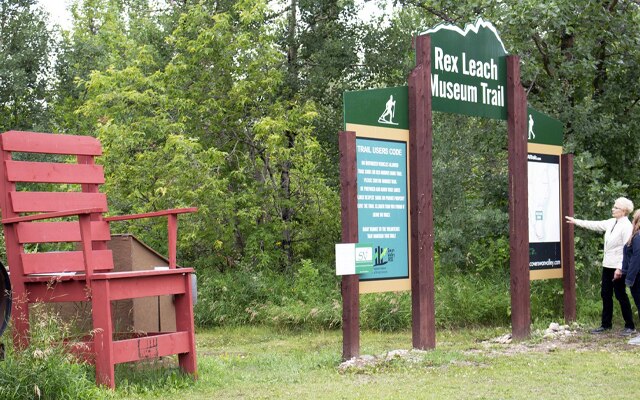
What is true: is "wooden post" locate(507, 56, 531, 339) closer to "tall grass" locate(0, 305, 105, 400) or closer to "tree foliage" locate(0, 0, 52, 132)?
"tall grass" locate(0, 305, 105, 400)

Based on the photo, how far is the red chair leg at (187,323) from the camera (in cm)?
800

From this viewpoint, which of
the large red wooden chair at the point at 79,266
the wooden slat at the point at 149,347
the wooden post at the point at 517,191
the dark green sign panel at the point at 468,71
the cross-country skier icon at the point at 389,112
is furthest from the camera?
the wooden post at the point at 517,191

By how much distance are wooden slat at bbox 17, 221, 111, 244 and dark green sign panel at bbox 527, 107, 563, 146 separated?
17.7ft

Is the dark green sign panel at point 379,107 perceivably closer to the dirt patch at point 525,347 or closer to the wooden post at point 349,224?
the wooden post at point 349,224

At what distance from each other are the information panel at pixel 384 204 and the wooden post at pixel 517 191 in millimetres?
2059

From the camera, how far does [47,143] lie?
851 centimetres

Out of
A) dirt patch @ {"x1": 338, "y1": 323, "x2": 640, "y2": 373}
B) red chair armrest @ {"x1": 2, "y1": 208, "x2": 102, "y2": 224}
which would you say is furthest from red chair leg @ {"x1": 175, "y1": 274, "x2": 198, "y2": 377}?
dirt patch @ {"x1": 338, "y1": 323, "x2": 640, "y2": 373}

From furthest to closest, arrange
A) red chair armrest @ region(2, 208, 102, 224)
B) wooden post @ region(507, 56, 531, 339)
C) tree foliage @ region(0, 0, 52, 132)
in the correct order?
tree foliage @ region(0, 0, 52, 132) < wooden post @ region(507, 56, 531, 339) < red chair armrest @ region(2, 208, 102, 224)

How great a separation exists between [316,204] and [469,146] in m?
3.48

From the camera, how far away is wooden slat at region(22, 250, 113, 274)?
8031 millimetres

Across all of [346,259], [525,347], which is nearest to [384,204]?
[346,259]

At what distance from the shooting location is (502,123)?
14633 millimetres

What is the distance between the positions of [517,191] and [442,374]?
3.63 m

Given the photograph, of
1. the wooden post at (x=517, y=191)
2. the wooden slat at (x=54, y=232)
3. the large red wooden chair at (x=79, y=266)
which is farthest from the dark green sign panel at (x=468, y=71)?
the wooden slat at (x=54, y=232)
